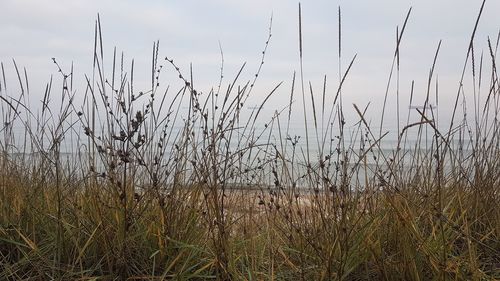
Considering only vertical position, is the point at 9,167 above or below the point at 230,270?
above

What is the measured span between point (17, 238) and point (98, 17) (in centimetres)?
102

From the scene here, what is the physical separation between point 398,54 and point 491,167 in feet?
2.78

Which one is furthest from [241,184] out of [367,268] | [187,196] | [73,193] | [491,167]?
[491,167]

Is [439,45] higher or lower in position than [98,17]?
lower

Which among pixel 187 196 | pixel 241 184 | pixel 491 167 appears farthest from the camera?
pixel 241 184

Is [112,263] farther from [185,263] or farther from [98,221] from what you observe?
[185,263]

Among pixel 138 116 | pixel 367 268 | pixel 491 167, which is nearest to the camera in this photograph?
pixel 138 116

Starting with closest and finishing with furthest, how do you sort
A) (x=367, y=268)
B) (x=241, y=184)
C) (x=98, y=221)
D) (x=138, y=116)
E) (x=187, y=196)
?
(x=138, y=116), (x=367, y=268), (x=98, y=221), (x=187, y=196), (x=241, y=184)

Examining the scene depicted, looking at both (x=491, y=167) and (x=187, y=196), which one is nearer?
(x=187, y=196)

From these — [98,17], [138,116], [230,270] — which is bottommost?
[230,270]

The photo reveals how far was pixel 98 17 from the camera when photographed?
2021 millimetres

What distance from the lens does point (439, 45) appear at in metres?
1.97

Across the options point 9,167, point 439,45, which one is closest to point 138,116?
point 439,45

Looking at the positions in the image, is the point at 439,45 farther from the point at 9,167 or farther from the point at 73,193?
the point at 9,167
